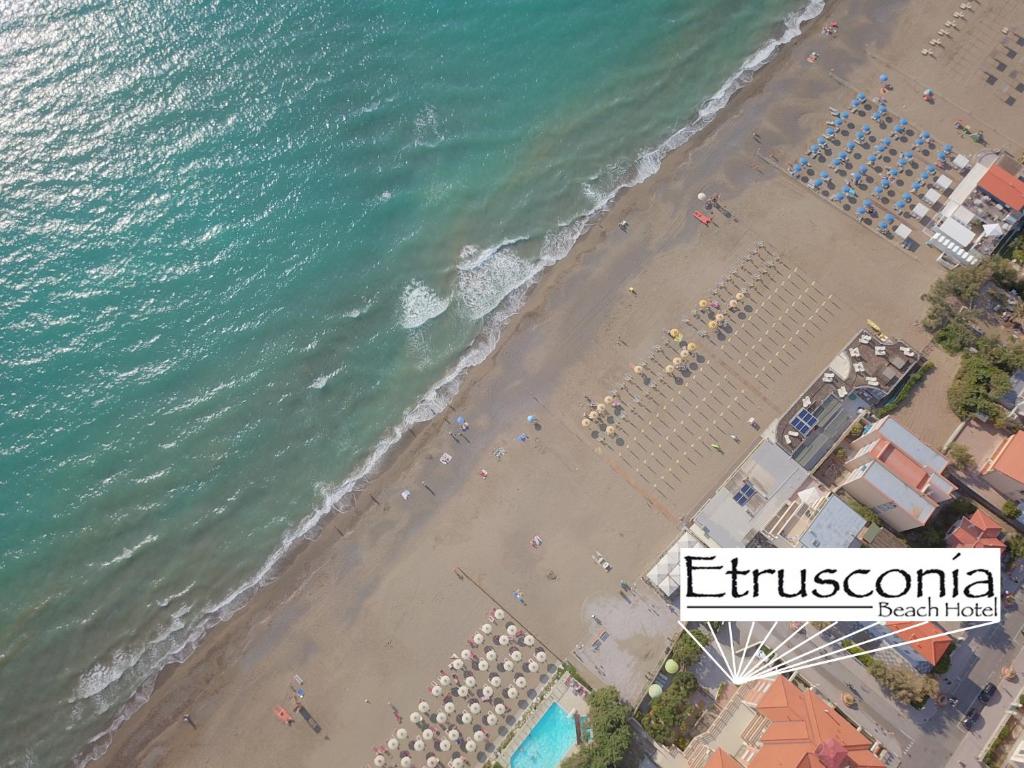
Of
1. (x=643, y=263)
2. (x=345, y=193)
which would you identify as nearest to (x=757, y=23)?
(x=643, y=263)

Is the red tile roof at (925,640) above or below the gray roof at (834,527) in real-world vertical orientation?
below

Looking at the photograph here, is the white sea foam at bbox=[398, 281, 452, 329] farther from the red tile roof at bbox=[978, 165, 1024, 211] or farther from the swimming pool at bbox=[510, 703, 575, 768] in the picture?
the red tile roof at bbox=[978, 165, 1024, 211]

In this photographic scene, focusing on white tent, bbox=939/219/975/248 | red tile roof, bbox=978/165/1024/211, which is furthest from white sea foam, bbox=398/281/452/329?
red tile roof, bbox=978/165/1024/211

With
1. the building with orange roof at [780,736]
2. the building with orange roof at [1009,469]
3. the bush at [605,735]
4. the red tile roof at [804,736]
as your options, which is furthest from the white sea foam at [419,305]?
the building with orange roof at [1009,469]

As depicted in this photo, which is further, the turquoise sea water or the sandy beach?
the turquoise sea water

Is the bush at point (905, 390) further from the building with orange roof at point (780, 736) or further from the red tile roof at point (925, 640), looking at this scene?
the building with orange roof at point (780, 736)

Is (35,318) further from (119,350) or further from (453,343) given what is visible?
(453,343)
